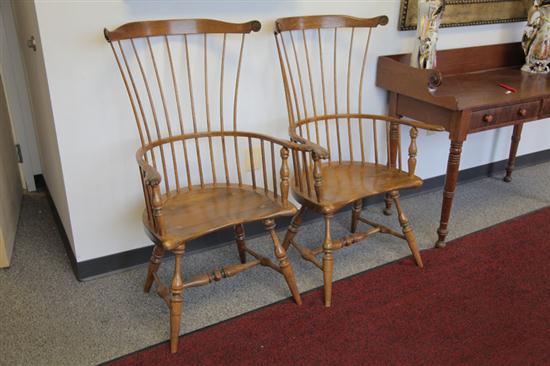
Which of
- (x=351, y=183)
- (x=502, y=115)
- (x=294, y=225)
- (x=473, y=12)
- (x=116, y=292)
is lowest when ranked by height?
(x=116, y=292)

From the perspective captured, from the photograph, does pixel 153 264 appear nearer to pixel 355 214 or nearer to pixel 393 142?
pixel 355 214

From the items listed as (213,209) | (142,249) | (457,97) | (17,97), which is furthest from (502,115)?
(17,97)

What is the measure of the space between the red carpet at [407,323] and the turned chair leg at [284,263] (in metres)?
0.05

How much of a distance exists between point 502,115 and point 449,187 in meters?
0.38

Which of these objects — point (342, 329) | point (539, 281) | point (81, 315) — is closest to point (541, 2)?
point (539, 281)

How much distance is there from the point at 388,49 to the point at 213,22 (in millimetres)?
962

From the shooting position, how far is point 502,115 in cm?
221

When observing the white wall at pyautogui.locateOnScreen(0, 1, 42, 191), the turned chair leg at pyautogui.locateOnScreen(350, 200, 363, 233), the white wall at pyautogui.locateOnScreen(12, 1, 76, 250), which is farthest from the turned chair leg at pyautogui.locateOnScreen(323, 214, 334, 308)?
the white wall at pyautogui.locateOnScreen(0, 1, 42, 191)

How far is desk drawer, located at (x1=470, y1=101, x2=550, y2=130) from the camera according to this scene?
213cm

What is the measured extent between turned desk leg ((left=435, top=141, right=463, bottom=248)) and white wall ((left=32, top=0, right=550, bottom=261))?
1.88 feet

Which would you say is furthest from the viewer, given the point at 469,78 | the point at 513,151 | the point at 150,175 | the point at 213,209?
the point at 513,151

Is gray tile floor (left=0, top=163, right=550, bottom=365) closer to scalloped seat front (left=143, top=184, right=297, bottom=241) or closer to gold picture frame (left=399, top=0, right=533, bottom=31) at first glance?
scalloped seat front (left=143, top=184, right=297, bottom=241)

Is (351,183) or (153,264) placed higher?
(351,183)

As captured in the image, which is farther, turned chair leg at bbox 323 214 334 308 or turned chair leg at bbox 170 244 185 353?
turned chair leg at bbox 323 214 334 308
